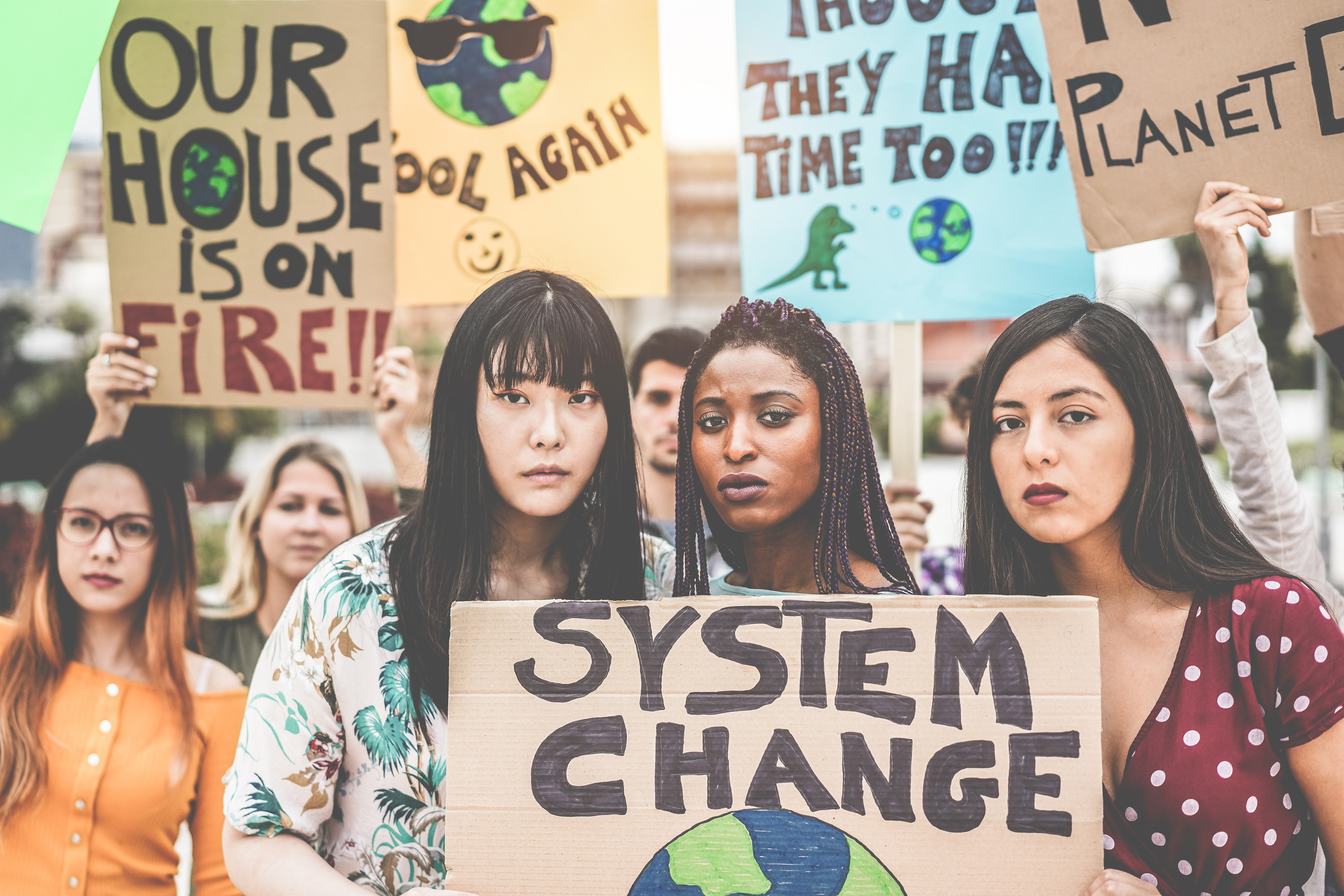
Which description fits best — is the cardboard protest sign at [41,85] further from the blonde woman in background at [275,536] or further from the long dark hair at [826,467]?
the blonde woman in background at [275,536]

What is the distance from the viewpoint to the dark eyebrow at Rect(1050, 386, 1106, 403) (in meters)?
1.83

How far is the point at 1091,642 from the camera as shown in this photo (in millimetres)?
1656

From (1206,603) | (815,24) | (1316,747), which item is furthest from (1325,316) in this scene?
(815,24)

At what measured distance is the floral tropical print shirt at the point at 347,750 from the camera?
1.83m

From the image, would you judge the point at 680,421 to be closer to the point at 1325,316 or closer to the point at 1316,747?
the point at 1316,747

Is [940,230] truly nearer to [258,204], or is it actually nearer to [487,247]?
[487,247]

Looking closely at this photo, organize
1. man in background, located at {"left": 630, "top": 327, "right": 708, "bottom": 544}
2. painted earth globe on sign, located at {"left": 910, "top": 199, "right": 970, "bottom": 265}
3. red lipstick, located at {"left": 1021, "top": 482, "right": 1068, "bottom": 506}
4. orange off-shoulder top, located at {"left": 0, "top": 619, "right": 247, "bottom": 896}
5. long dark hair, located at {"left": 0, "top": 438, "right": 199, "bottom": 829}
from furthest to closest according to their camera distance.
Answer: man in background, located at {"left": 630, "top": 327, "right": 708, "bottom": 544} < painted earth globe on sign, located at {"left": 910, "top": 199, "right": 970, "bottom": 265} < long dark hair, located at {"left": 0, "top": 438, "right": 199, "bottom": 829} < orange off-shoulder top, located at {"left": 0, "top": 619, "right": 247, "bottom": 896} < red lipstick, located at {"left": 1021, "top": 482, "right": 1068, "bottom": 506}

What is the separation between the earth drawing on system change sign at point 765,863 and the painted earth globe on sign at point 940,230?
5.37ft

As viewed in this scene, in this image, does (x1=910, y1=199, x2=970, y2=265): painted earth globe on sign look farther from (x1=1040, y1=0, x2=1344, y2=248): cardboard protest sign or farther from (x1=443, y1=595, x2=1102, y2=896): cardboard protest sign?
(x1=443, y1=595, x2=1102, y2=896): cardboard protest sign

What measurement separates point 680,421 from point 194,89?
176 cm

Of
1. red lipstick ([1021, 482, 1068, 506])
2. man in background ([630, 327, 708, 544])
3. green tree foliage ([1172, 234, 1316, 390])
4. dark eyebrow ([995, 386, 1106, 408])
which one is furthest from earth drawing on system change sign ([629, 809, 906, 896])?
green tree foliage ([1172, 234, 1316, 390])

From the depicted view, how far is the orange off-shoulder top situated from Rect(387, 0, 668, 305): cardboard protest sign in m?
1.28

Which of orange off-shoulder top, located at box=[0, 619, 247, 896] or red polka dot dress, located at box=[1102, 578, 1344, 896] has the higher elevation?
red polka dot dress, located at box=[1102, 578, 1344, 896]

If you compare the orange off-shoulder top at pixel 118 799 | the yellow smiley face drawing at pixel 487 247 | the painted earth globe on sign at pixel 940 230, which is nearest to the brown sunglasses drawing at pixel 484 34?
the yellow smiley face drawing at pixel 487 247
